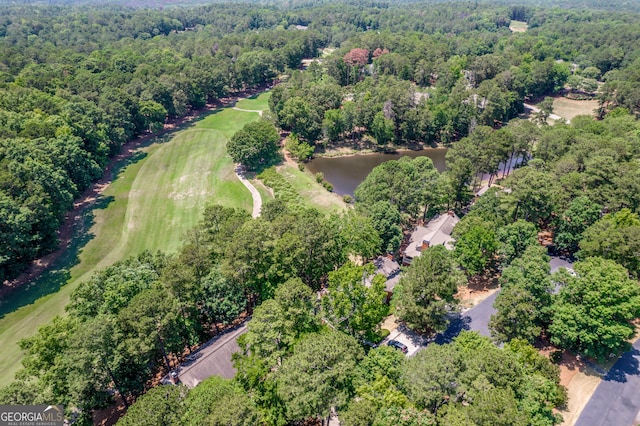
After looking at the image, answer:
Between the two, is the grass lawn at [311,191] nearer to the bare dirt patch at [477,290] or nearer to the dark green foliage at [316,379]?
the bare dirt patch at [477,290]

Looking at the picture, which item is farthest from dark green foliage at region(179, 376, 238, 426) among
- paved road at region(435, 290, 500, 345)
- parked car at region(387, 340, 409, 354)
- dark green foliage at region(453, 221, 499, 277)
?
dark green foliage at region(453, 221, 499, 277)

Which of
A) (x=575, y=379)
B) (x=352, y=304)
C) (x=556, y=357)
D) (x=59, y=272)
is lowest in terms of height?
(x=575, y=379)

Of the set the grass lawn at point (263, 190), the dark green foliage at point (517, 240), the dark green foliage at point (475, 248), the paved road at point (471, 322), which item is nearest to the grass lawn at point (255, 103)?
the grass lawn at point (263, 190)

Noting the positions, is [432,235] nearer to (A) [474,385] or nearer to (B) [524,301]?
(B) [524,301]

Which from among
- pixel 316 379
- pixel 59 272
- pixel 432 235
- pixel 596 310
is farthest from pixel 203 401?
pixel 59 272

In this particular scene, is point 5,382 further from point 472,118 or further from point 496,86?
point 496,86

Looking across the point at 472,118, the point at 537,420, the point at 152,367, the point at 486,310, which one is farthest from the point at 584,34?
the point at 152,367

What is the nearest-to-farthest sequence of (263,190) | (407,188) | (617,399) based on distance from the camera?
1. (617,399)
2. (407,188)
3. (263,190)
